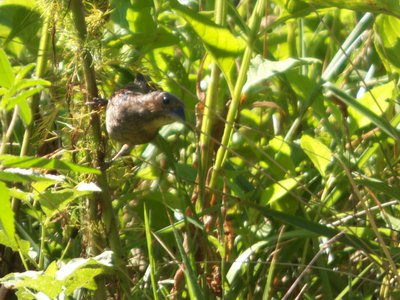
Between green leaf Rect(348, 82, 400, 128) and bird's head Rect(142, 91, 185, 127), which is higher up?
bird's head Rect(142, 91, 185, 127)

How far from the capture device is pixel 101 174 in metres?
1.64

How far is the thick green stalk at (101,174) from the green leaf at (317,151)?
423 millimetres

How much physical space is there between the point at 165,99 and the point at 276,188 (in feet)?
1.33

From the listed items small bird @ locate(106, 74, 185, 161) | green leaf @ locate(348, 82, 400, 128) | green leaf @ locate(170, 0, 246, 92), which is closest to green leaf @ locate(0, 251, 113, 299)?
small bird @ locate(106, 74, 185, 161)

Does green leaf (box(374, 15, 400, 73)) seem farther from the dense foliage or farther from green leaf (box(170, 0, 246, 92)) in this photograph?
green leaf (box(170, 0, 246, 92))

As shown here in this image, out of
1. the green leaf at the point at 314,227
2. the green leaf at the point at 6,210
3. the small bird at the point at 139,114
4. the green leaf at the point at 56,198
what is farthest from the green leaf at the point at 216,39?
the green leaf at the point at 6,210

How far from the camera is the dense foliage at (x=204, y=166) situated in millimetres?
1604

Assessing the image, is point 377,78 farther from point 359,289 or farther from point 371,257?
point 371,257

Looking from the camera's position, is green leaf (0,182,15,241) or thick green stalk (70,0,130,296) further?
thick green stalk (70,0,130,296)

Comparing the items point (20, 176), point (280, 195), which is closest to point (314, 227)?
point (280, 195)

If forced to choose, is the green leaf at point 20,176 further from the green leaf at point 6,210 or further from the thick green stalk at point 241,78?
the thick green stalk at point 241,78

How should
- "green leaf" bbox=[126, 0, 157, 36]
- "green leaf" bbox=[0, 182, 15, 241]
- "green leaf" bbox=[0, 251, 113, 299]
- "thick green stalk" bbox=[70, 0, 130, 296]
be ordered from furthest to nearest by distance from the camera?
"green leaf" bbox=[126, 0, 157, 36] → "thick green stalk" bbox=[70, 0, 130, 296] → "green leaf" bbox=[0, 251, 113, 299] → "green leaf" bbox=[0, 182, 15, 241]

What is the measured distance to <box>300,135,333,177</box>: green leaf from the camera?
1.76 metres

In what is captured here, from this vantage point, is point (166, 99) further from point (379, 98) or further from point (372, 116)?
point (379, 98)
